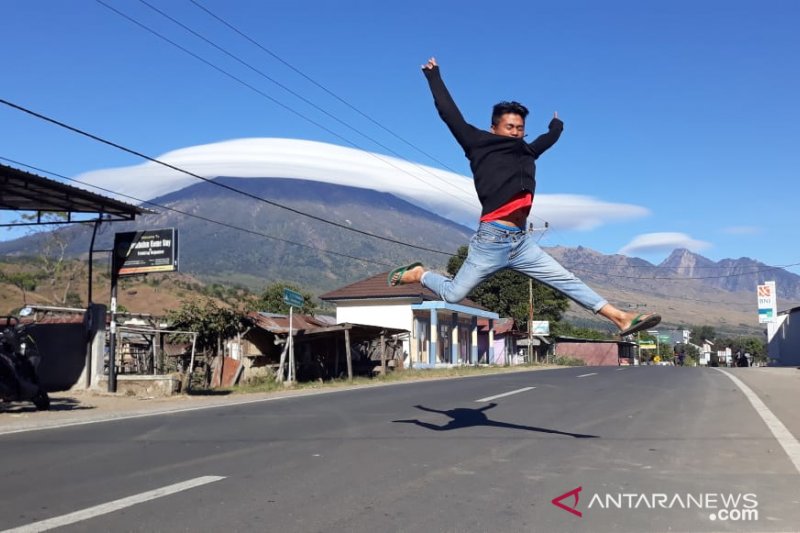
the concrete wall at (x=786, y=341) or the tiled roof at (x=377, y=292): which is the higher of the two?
the tiled roof at (x=377, y=292)

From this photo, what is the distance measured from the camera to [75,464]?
7.64 metres

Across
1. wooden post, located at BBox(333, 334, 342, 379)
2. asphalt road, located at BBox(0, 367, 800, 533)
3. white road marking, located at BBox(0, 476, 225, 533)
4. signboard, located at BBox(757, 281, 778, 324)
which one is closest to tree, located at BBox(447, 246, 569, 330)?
signboard, located at BBox(757, 281, 778, 324)

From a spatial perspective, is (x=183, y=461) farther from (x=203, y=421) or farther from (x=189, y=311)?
(x=189, y=311)

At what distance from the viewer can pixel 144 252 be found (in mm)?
20047

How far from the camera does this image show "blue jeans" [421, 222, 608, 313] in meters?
7.05

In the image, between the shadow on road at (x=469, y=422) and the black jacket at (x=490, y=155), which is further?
the shadow on road at (x=469, y=422)

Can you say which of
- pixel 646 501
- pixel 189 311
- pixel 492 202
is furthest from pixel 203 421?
pixel 189 311

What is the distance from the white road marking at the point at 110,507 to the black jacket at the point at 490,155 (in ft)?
11.6

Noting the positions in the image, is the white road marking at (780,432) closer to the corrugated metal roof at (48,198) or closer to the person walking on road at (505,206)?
the person walking on road at (505,206)

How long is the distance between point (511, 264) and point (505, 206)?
0.56 m

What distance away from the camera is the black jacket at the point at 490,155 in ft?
23.0

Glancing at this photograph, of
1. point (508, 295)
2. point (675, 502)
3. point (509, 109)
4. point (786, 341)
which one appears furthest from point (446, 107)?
point (786, 341)

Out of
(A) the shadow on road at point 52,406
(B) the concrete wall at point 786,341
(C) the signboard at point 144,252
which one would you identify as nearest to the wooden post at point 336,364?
(C) the signboard at point 144,252

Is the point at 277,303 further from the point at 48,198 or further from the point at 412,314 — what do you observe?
the point at 48,198
